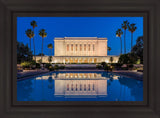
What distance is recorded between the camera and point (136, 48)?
61.1 feet

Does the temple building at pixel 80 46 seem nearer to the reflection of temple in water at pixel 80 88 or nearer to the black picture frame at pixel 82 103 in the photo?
the reflection of temple in water at pixel 80 88

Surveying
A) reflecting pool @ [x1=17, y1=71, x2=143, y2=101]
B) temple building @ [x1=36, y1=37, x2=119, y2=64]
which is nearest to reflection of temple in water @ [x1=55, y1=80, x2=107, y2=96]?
reflecting pool @ [x1=17, y1=71, x2=143, y2=101]

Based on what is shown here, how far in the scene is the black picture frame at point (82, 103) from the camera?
2387 millimetres

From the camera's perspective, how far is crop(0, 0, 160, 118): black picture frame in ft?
7.83

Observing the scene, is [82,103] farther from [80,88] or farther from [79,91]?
[80,88]

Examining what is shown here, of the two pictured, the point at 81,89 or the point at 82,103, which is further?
the point at 81,89

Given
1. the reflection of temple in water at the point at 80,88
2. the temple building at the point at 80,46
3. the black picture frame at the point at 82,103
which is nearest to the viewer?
the black picture frame at the point at 82,103

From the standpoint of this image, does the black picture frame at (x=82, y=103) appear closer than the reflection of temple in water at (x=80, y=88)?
Yes

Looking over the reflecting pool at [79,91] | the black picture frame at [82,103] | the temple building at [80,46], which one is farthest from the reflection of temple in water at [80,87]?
the temple building at [80,46]

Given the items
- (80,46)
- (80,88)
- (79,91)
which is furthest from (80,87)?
(80,46)

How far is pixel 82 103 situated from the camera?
7.95 feet

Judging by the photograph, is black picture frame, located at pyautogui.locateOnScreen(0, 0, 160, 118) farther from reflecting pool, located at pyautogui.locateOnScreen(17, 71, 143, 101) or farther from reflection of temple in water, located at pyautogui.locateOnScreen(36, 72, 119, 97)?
reflection of temple in water, located at pyautogui.locateOnScreen(36, 72, 119, 97)
